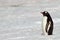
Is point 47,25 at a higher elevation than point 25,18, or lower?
lower

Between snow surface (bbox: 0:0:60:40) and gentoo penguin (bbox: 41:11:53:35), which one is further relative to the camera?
snow surface (bbox: 0:0:60:40)

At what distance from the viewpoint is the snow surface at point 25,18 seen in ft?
28.8

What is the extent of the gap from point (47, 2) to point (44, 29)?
6893mm

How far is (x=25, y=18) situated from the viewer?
11555 mm

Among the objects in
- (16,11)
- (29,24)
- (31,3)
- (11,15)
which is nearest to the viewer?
(29,24)

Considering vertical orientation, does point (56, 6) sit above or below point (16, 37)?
above

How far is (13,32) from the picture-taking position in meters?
9.22

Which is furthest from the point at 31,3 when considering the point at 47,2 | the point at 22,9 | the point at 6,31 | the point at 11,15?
the point at 6,31

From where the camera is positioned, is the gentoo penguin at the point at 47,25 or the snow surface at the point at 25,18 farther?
the snow surface at the point at 25,18

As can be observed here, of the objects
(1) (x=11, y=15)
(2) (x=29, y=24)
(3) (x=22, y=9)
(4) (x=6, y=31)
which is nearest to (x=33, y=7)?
(3) (x=22, y=9)

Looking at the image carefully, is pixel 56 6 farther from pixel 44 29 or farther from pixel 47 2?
pixel 44 29

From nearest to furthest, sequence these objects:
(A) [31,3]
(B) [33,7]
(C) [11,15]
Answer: (C) [11,15] < (B) [33,7] < (A) [31,3]

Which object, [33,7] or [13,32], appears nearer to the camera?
[13,32]

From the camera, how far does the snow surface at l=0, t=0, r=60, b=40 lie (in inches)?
345
